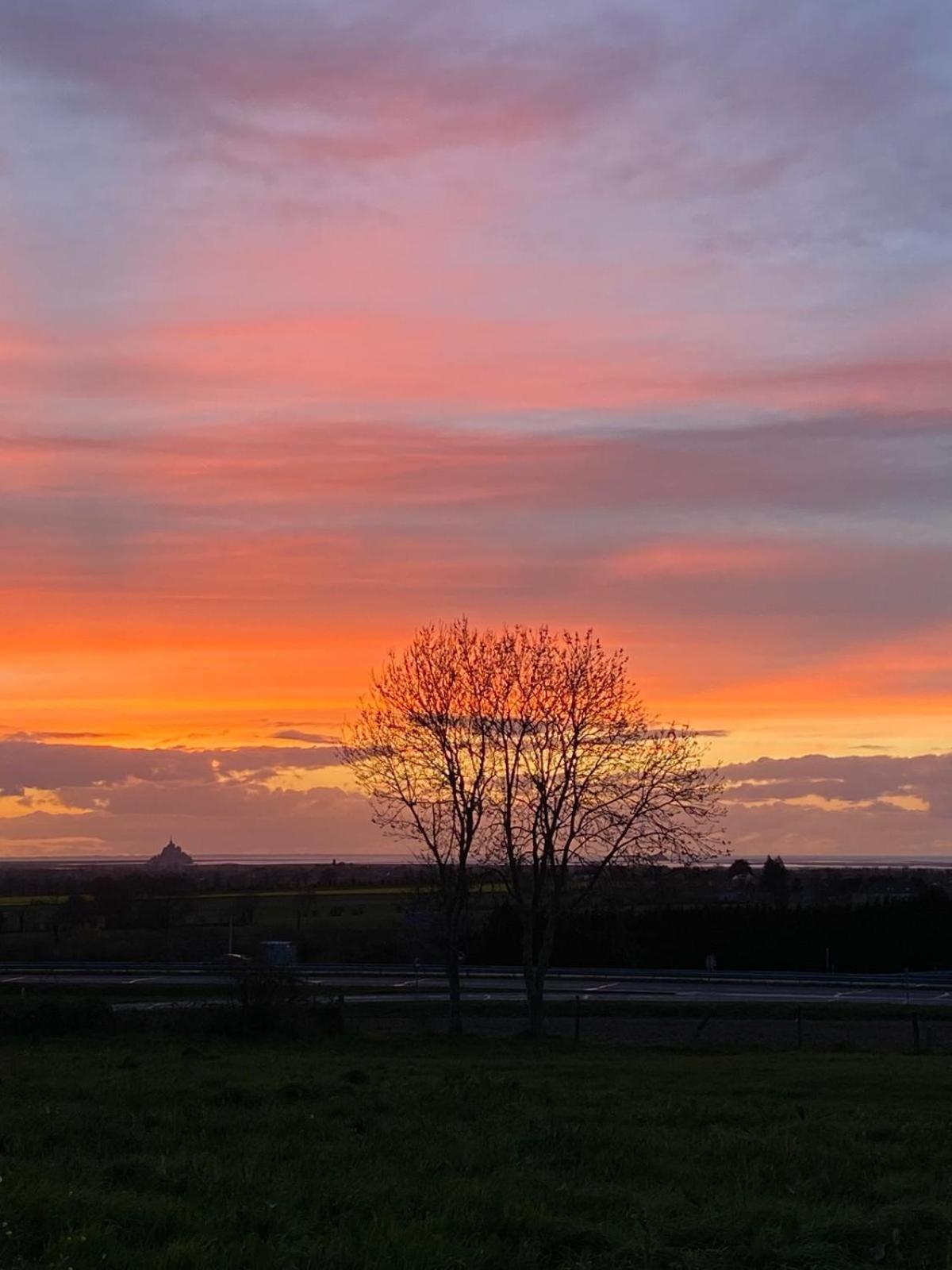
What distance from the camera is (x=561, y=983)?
5872 cm

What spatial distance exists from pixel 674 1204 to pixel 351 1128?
4.24 meters

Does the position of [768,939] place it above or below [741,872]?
below

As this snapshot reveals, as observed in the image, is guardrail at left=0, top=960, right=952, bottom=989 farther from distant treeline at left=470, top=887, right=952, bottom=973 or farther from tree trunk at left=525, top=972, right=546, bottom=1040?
Answer: tree trunk at left=525, top=972, right=546, bottom=1040

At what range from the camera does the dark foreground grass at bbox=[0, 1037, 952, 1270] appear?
8.19 metres

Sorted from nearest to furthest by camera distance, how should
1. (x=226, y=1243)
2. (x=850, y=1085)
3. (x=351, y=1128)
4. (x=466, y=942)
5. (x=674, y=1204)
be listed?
(x=226, y=1243) < (x=674, y=1204) < (x=351, y=1128) < (x=850, y=1085) < (x=466, y=942)

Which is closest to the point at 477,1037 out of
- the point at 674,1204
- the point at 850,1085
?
the point at 850,1085

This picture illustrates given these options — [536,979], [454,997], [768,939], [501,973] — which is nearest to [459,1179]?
[454,997]

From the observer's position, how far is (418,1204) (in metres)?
9.23

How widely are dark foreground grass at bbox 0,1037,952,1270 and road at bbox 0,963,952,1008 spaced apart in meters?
32.1

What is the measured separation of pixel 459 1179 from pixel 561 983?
4988 cm

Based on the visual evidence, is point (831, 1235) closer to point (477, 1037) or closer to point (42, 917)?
point (477, 1037)

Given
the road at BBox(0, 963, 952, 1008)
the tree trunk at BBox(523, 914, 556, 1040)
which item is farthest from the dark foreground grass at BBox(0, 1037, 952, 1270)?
the road at BBox(0, 963, 952, 1008)

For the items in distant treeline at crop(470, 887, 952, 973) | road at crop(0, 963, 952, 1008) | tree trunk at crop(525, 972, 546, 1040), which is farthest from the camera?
distant treeline at crop(470, 887, 952, 973)

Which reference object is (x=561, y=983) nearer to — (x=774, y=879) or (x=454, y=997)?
(x=454, y=997)
